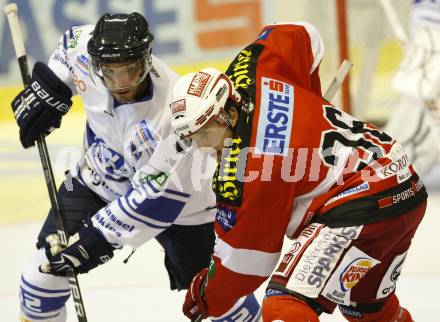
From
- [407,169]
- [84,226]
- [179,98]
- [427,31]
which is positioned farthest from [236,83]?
[427,31]

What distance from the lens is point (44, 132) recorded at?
3566 mm

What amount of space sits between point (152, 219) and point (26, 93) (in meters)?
0.64

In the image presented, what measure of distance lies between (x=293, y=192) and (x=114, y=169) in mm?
873

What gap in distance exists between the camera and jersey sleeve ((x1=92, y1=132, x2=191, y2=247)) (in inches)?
125

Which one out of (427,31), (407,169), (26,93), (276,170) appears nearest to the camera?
(276,170)

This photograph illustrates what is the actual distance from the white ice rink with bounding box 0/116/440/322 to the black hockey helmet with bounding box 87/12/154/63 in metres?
1.24

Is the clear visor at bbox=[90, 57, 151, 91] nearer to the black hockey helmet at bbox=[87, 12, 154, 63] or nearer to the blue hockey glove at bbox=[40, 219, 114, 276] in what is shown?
the black hockey helmet at bbox=[87, 12, 154, 63]

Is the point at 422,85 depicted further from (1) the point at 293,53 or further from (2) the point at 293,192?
(2) the point at 293,192

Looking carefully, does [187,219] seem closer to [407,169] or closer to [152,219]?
[152,219]

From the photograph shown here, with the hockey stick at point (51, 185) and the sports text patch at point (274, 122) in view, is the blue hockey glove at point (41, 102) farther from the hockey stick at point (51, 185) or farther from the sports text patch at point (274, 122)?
the sports text patch at point (274, 122)

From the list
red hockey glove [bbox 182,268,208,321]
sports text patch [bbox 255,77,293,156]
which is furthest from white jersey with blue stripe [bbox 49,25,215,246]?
sports text patch [bbox 255,77,293,156]

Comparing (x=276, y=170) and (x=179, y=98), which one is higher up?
(x=179, y=98)

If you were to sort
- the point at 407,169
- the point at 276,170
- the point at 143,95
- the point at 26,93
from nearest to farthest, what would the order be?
the point at 276,170 < the point at 407,169 < the point at 143,95 < the point at 26,93

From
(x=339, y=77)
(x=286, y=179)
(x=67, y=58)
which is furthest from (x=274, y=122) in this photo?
(x=67, y=58)
